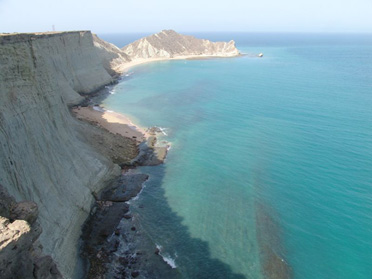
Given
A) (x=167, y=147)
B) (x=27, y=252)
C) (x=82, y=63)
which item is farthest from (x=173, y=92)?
(x=27, y=252)

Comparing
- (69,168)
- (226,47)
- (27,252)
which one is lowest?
(226,47)

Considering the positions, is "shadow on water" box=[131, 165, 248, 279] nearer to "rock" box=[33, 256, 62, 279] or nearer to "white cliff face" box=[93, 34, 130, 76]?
"rock" box=[33, 256, 62, 279]

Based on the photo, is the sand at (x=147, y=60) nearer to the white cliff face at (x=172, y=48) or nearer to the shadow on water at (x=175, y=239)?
the white cliff face at (x=172, y=48)

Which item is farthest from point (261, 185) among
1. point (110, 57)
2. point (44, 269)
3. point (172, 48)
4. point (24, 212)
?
point (172, 48)

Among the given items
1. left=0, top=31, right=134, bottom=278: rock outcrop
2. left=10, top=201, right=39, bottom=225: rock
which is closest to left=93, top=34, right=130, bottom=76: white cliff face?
left=0, top=31, right=134, bottom=278: rock outcrop

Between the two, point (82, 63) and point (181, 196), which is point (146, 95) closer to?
point (82, 63)
